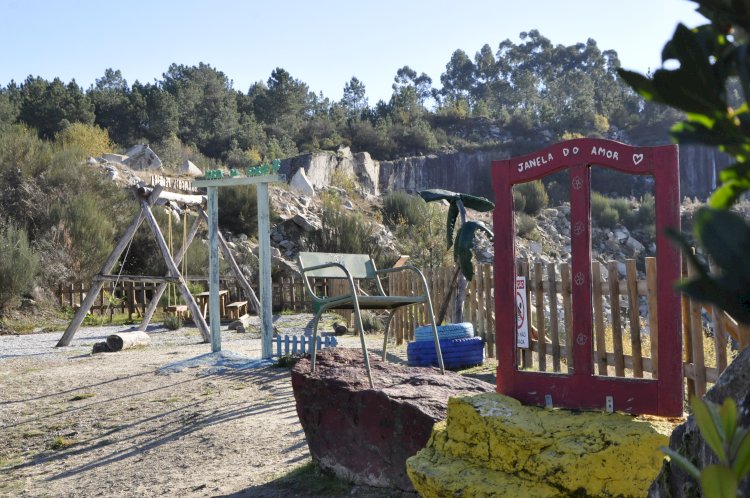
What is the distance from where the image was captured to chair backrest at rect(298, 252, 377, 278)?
560 cm

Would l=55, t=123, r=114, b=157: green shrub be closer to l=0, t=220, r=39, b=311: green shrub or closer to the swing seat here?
l=0, t=220, r=39, b=311: green shrub

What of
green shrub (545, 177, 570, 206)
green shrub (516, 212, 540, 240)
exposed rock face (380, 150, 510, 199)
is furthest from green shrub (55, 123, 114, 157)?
green shrub (545, 177, 570, 206)

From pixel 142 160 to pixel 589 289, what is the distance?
33.4m

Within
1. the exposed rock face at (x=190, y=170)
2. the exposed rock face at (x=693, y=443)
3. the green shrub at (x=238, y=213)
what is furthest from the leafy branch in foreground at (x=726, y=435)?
the exposed rock face at (x=190, y=170)

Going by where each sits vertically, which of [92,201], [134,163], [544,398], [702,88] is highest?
[134,163]

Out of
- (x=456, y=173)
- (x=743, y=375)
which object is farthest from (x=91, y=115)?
(x=743, y=375)

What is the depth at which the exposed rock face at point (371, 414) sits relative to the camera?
4.32m

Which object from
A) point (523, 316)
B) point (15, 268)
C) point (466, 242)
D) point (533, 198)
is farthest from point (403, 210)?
point (466, 242)

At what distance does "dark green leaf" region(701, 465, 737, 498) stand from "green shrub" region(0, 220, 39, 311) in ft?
65.5

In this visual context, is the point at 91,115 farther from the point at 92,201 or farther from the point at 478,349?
the point at 478,349

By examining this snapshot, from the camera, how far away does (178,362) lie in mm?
9867

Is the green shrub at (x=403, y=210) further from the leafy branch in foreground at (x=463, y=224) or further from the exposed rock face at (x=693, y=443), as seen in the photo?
the exposed rock face at (x=693, y=443)

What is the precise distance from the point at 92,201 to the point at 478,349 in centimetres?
1837

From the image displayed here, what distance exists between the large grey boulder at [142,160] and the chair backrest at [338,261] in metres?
29.7
